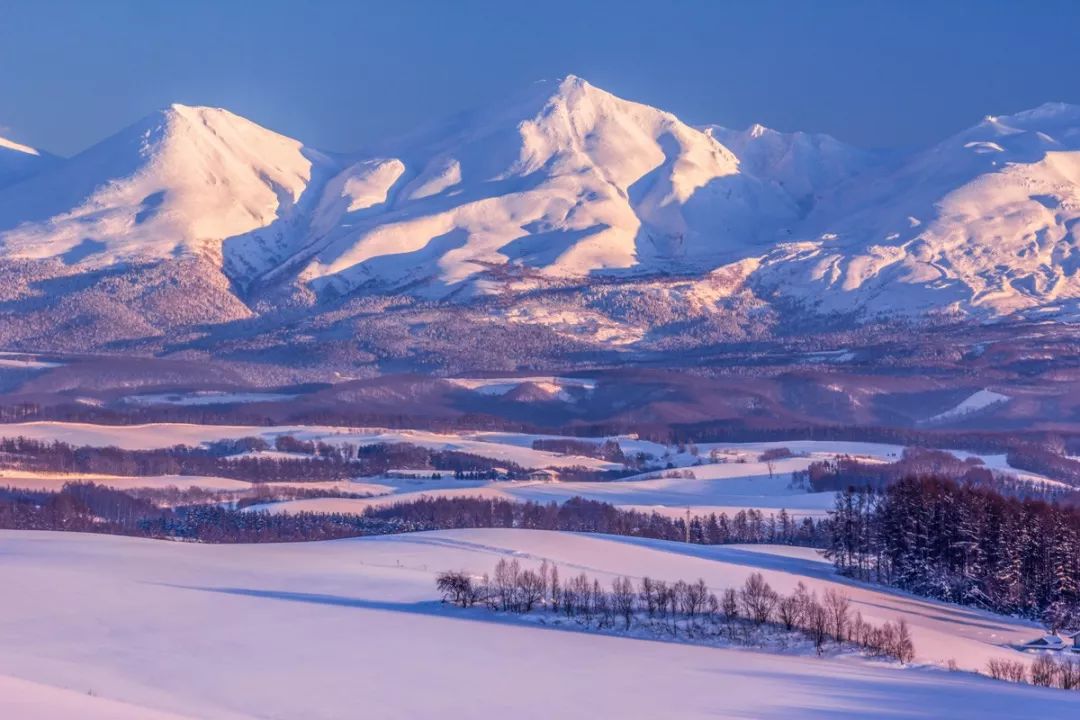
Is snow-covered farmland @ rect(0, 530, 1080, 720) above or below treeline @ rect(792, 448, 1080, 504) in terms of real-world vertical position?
below

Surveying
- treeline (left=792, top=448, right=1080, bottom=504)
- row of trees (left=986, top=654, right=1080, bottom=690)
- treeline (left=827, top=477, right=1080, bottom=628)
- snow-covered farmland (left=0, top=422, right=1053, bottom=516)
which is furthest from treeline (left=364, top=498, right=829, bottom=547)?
row of trees (left=986, top=654, right=1080, bottom=690)

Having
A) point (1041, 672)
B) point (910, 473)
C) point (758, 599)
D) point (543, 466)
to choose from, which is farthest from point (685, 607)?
point (543, 466)

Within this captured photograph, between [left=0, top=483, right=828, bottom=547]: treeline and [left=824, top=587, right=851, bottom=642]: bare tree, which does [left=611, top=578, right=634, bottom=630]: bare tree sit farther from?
[left=0, top=483, right=828, bottom=547]: treeline

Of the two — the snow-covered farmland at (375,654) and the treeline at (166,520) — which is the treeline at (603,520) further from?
the snow-covered farmland at (375,654)

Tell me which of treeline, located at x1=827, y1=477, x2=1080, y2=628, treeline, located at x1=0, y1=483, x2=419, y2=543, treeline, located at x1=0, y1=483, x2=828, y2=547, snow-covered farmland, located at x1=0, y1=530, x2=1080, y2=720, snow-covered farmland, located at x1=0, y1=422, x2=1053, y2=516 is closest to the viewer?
snow-covered farmland, located at x1=0, y1=530, x2=1080, y2=720

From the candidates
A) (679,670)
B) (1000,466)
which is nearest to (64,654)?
(679,670)

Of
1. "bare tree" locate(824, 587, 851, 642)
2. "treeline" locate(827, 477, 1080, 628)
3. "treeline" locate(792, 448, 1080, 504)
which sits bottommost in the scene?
"bare tree" locate(824, 587, 851, 642)

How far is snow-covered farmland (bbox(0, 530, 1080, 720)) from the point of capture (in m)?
39.3

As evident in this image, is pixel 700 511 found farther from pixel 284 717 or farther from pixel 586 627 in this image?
pixel 284 717

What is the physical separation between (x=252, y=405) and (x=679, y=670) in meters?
110

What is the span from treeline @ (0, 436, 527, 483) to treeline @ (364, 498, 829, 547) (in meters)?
18.0

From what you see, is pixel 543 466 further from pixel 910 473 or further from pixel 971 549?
pixel 971 549

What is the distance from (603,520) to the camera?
8925cm

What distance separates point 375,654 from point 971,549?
26678mm
